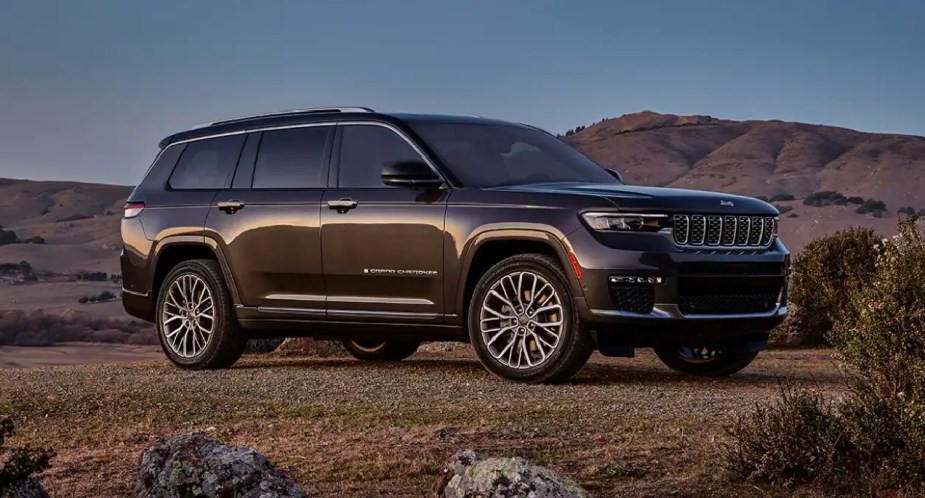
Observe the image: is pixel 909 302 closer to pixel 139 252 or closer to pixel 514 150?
pixel 514 150

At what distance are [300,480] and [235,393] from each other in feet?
10.8

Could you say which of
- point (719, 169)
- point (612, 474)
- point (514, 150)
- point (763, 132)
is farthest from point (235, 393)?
point (763, 132)

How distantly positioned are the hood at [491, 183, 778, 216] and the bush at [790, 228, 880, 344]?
799 centimetres

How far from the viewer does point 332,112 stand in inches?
436

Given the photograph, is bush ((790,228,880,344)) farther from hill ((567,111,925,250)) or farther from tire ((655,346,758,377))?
hill ((567,111,925,250))

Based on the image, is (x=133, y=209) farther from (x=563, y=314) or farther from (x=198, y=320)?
(x=563, y=314)

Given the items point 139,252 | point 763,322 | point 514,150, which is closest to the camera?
point 763,322

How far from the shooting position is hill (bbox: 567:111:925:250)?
3194 inches

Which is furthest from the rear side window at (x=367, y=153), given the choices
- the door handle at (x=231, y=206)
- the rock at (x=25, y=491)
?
the rock at (x=25, y=491)

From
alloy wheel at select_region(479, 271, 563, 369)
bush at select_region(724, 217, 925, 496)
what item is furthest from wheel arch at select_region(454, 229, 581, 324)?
bush at select_region(724, 217, 925, 496)

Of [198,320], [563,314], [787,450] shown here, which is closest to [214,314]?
[198,320]

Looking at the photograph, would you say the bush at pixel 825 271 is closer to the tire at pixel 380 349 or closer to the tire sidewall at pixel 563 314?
the tire at pixel 380 349

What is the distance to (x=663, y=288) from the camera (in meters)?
9.27

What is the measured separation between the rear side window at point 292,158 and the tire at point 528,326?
197 centimetres
